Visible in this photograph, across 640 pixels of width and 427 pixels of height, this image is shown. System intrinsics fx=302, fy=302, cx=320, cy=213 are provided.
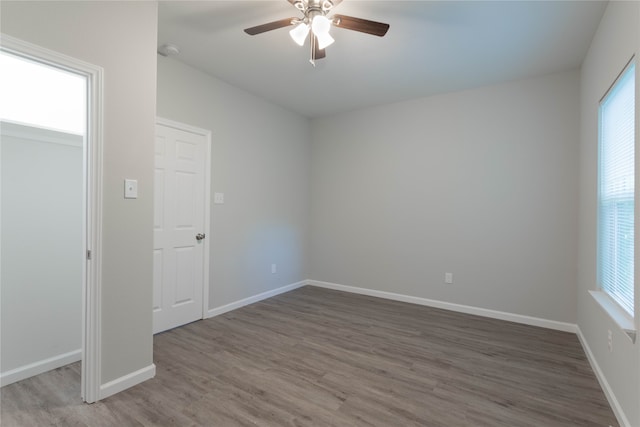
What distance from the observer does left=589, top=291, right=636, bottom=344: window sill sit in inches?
62.5

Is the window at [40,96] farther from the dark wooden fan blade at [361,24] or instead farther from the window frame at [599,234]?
the window frame at [599,234]

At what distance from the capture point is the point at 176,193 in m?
3.17

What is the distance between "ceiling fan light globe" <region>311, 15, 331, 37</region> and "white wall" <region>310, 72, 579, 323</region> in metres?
2.49

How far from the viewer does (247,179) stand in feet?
12.9

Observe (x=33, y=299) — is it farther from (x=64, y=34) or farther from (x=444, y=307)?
(x=444, y=307)

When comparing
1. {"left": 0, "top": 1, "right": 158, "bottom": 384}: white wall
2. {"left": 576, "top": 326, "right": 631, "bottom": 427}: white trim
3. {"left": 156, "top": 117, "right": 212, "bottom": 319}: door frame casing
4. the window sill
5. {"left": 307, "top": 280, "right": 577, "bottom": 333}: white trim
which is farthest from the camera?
{"left": 156, "top": 117, "right": 212, "bottom": 319}: door frame casing

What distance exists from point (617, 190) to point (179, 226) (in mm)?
3682

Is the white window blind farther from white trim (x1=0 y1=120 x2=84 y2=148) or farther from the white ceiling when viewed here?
white trim (x1=0 y1=120 x2=84 y2=148)

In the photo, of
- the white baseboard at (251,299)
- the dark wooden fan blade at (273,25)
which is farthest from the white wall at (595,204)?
the white baseboard at (251,299)

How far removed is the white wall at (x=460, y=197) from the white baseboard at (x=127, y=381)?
117 inches

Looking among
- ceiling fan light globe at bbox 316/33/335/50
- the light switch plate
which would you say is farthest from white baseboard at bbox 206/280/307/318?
ceiling fan light globe at bbox 316/33/335/50

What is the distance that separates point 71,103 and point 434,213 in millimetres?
4018

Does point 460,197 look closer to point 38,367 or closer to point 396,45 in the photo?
point 396,45

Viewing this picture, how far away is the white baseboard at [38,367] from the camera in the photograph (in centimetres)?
207
